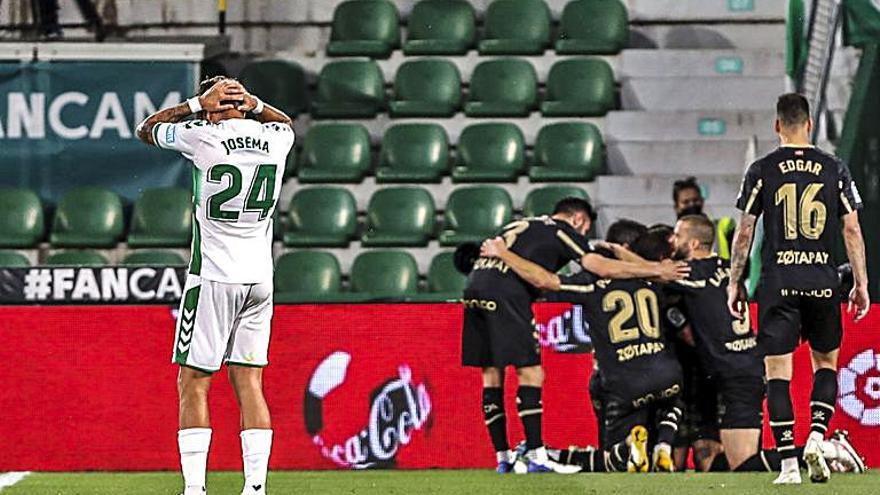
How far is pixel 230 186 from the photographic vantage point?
305 inches

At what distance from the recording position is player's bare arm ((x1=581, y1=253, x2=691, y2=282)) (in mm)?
9969

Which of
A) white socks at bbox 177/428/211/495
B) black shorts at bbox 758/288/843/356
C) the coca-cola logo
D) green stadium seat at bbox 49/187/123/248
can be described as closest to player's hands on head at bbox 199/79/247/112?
white socks at bbox 177/428/211/495

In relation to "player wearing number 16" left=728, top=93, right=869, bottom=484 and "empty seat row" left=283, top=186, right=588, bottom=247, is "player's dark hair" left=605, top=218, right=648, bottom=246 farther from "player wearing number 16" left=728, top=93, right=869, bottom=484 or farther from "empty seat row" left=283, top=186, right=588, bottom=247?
"empty seat row" left=283, top=186, right=588, bottom=247

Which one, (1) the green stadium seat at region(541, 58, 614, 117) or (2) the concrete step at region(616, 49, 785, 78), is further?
(2) the concrete step at region(616, 49, 785, 78)

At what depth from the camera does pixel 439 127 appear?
15.4 meters

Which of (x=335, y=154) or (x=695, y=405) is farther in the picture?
(x=335, y=154)

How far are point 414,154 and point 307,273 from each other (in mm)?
1594

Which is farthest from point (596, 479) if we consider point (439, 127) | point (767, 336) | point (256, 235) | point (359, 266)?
point (439, 127)

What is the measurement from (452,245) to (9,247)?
3.58m

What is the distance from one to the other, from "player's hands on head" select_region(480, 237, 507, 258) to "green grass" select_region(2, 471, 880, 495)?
1.23m

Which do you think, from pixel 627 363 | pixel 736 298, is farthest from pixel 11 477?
pixel 736 298

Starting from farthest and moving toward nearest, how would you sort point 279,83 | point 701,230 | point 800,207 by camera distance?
point 279,83
point 701,230
point 800,207

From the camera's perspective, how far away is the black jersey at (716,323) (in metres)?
10.4

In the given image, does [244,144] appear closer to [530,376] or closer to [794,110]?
[794,110]
